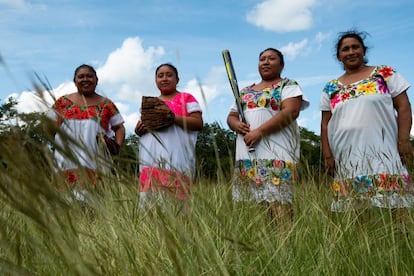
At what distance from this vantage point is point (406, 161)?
3139 mm

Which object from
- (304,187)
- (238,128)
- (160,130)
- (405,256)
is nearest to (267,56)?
(238,128)

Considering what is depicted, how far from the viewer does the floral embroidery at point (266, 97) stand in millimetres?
3781

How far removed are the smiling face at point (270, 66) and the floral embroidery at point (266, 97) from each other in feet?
0.36

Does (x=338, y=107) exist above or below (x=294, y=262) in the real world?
above

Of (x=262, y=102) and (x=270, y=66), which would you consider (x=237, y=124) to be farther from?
(x=270, y=66)

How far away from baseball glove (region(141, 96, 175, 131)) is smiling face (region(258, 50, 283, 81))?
2.73 ft

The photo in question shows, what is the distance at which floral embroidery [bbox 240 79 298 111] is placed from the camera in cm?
378

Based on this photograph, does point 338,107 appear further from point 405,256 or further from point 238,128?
point 405,256

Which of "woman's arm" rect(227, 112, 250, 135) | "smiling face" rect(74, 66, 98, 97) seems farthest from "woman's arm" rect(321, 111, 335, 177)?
"smiling face" rect(74, 66, 98, 97)

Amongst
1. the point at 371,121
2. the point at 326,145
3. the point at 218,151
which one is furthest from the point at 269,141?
the point at 218,151

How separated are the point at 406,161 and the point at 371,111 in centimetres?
40

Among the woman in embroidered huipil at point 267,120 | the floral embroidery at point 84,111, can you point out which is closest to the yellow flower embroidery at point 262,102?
the woman in embroidered huipil at point 267,120

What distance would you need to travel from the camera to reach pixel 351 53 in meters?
3.53

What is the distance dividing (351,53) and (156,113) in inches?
61.0
